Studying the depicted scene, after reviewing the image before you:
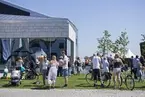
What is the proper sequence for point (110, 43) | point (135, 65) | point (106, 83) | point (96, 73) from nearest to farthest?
point (96, 73) < point (106, 83) < point (135, 65) < point (110, 43)

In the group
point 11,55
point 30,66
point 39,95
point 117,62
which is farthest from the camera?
point 11,55

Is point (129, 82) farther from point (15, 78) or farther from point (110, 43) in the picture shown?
point (110, 43)

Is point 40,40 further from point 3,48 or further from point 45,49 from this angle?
point 3,48

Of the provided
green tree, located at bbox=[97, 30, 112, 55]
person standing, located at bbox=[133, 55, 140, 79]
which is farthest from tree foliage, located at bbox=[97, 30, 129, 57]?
person standing, located at bbox=[133, 55, 140, 79]

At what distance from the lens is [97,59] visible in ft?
67.0

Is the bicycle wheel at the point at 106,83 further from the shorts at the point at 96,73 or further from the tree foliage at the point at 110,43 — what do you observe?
the tree foliage at the point at 110,43

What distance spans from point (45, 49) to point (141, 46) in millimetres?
30109

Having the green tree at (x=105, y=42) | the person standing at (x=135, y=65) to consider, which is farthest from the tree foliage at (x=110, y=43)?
the person standing at (x=135, y=65)

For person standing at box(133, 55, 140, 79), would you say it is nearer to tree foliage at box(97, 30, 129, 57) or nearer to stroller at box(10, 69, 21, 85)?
stroller at box(10, 69, 21, 85)

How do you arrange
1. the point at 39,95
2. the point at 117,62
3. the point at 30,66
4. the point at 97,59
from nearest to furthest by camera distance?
the point at 39,95, the point at 117,62, the point at 97,59, the point at 30,66

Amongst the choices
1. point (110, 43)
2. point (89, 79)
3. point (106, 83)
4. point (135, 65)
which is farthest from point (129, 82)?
point (110, 43)

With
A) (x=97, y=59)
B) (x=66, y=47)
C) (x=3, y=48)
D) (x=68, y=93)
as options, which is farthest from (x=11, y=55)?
(x=68, y=93)

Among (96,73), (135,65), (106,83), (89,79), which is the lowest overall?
(106,83)

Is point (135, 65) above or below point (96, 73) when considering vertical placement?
above
